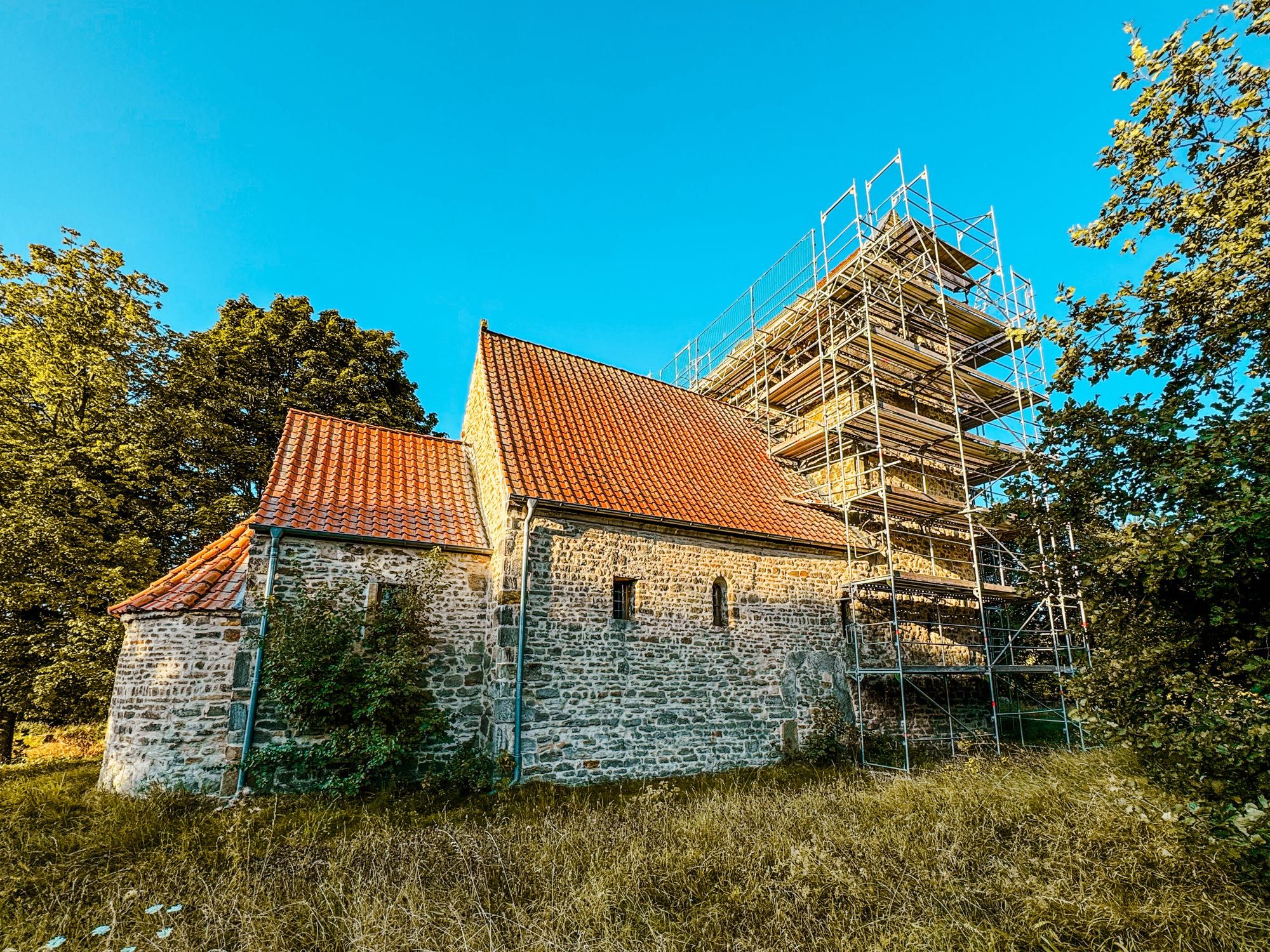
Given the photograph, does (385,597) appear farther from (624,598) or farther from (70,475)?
(70,475)

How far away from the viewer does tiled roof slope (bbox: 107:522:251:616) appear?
816 centimetres

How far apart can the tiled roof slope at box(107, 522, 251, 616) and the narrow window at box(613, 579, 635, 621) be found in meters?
5.56

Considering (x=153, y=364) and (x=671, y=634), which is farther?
(x=153, y=364)

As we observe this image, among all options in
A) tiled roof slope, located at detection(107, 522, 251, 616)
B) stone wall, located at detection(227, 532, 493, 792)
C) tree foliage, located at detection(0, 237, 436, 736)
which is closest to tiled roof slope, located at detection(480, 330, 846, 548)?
stone wall, located at detection(227, 532, 493, 792)

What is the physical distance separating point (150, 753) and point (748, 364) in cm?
1476

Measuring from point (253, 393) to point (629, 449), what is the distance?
Result: 11614 mm

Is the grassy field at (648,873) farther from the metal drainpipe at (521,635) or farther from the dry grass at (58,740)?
the dry grass at (58,740)

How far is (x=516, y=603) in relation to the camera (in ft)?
29.6

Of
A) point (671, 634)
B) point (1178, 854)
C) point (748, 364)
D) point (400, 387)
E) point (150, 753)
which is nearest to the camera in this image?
point (1178, 854)

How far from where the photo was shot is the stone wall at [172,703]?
25.2 ft

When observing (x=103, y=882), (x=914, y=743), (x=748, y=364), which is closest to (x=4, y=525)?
(x=103, y=882)

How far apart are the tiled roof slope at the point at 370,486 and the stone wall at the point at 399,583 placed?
0.90 ft

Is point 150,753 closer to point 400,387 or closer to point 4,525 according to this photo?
point 4,525

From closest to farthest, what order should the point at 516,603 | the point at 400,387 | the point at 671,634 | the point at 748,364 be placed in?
the point at 516,603
the point at 671,634
the point at 748,364
the point at 400,387
